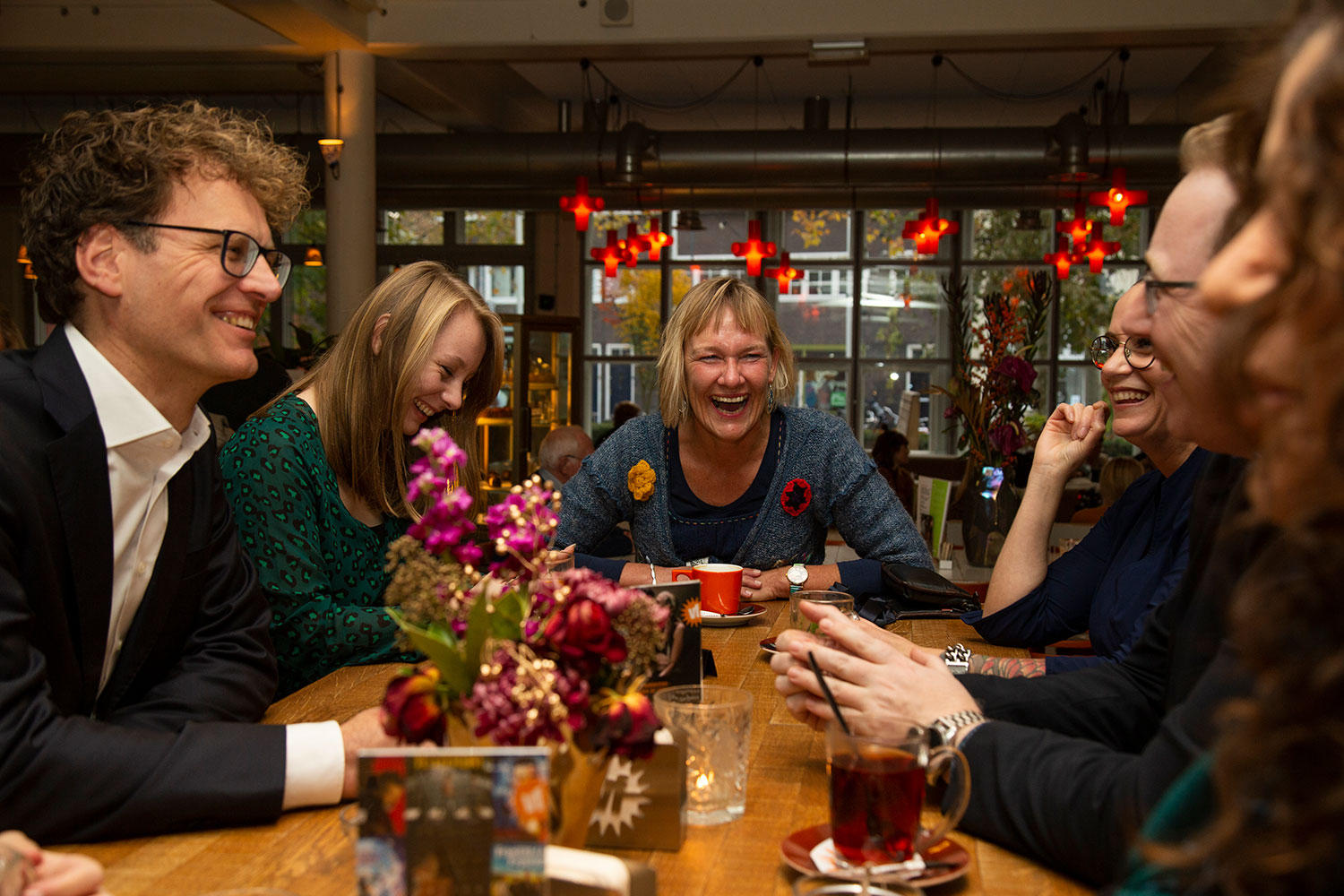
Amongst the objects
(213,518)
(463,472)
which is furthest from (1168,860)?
(463,472)

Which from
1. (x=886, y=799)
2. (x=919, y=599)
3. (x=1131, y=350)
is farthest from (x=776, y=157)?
(x=886, y=799)

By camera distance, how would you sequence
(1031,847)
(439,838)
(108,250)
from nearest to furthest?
(439,838), (1031,847), (108,250)

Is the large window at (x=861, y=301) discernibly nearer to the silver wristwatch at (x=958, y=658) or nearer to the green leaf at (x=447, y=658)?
the silver wristwatch at (x=958, y=658)

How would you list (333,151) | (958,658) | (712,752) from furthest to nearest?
(333,151) → (958,658) → (712,752)

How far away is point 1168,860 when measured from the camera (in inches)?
24.3

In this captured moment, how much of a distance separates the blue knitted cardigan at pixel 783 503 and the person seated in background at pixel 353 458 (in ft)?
1.86

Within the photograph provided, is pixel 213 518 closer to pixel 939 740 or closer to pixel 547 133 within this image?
pixel 939 740

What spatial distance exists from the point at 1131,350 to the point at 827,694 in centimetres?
116

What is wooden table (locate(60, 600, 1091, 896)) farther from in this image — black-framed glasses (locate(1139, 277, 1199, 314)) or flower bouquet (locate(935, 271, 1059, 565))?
flower bouquet (locate(935, 271, 1059, 565))

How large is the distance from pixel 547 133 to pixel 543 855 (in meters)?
8.30

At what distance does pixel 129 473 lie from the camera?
55.7 inches

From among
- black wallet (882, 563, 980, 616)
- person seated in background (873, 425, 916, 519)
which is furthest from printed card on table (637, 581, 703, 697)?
person seated in background (873, 425, 916, 519)

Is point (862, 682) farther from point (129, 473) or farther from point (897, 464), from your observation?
point (897, 464)

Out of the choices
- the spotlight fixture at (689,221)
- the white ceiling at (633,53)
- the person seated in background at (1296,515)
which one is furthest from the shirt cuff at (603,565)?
the spotlight fixture at (689,221)
